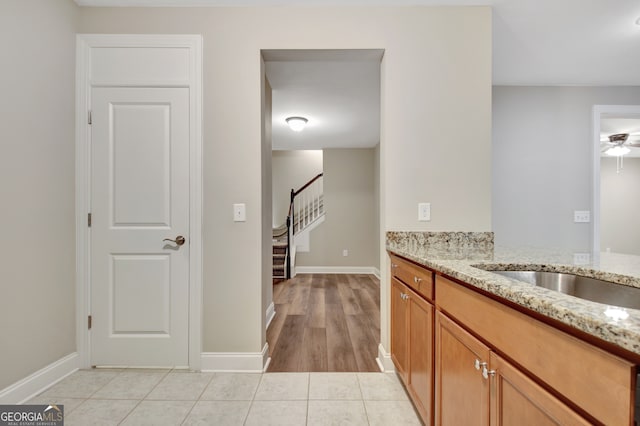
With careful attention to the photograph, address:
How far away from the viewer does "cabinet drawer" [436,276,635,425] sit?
548mm

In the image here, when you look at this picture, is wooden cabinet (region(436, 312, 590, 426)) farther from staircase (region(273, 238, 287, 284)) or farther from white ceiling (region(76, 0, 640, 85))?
staircase (region(273, 238, 287, 284))

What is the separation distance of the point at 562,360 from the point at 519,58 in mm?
2951

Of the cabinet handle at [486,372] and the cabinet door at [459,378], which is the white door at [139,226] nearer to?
the cabinet door at [459,378]

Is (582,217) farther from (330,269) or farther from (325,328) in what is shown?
(330,269)

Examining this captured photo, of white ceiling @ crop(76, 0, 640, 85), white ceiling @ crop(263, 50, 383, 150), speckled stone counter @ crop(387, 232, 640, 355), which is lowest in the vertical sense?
speckled stone counter @ crop(387, 232, 640, 355)

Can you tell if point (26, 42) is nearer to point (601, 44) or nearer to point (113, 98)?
point (113, 98)

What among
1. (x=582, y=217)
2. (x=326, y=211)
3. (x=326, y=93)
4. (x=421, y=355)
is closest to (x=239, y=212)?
(x=421, y=355)

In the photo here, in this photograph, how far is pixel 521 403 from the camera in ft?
2.65

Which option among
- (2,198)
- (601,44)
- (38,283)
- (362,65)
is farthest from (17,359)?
(601,44)

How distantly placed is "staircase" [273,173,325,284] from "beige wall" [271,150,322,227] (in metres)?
0.48

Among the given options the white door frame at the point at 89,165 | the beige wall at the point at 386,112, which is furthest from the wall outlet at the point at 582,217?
the white door frame at the point at 89,165

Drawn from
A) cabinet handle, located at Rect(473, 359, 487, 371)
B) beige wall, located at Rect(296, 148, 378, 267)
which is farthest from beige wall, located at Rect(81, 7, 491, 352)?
beige wall, located at Rect(296, 148, 378, 267)

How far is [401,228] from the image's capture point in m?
2.15

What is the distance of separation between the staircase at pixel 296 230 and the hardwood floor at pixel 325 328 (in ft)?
1.84
